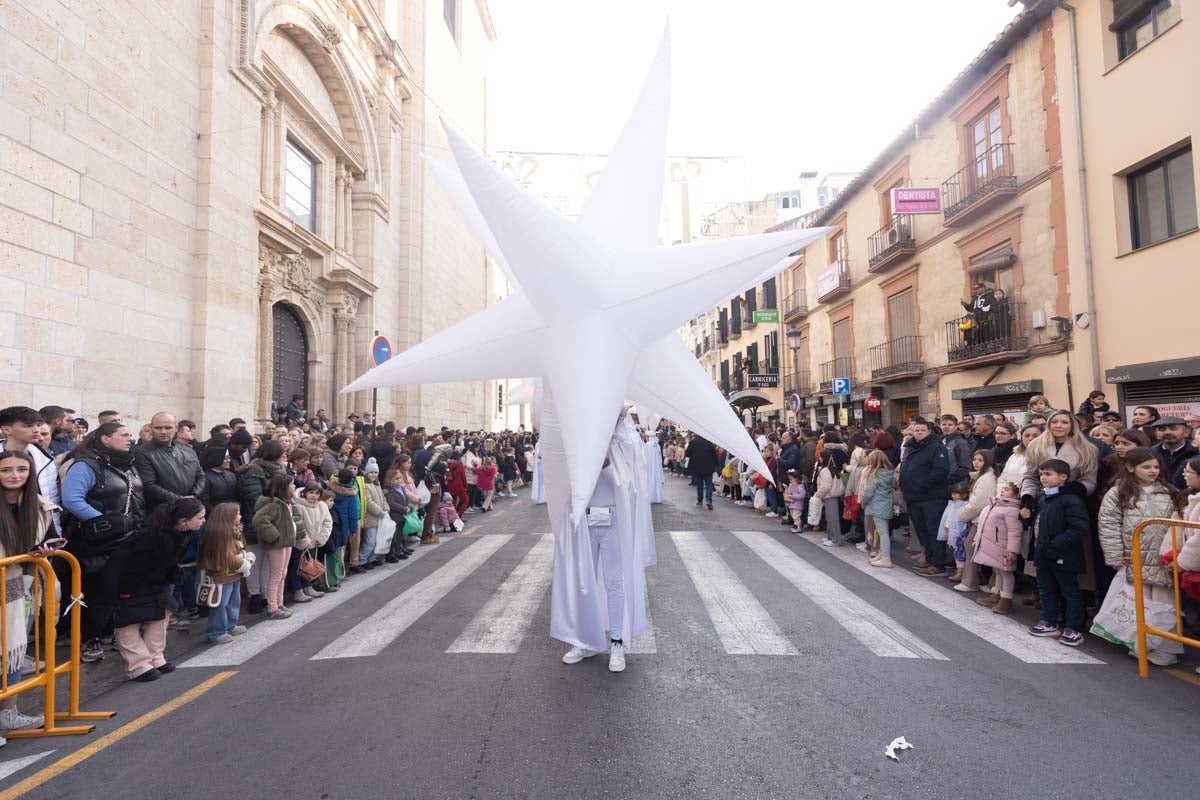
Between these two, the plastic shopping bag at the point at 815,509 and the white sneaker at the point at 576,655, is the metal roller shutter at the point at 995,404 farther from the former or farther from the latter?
the white sneaker at the point at 576,655

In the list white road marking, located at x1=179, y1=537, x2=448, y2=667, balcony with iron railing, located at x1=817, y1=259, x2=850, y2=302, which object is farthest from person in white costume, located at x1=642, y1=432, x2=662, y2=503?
balcony with iron railing, located at x1=817, y1=259, x2=850, y2=302

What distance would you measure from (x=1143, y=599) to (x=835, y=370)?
1779 centimetres

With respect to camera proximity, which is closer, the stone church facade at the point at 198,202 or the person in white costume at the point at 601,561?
the person in white costume at the point at 601,561

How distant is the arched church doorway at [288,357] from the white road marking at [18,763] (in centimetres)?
1029

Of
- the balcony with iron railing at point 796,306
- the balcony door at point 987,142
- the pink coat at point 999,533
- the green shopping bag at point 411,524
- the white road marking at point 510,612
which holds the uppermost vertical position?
the balcony door at point 987,142

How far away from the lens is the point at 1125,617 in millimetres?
4141

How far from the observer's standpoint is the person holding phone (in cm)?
330

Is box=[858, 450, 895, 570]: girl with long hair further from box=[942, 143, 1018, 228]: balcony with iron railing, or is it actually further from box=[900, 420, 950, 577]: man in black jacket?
box=[942, 143, 1018, 228]: balcony with iron railing

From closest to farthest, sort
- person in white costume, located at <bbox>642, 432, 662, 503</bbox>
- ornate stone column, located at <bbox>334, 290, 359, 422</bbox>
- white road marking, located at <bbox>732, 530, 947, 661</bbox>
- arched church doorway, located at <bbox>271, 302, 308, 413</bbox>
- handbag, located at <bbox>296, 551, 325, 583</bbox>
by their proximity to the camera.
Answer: white road marking, located at <bbox>732, 530, 947, 661</bbox> < handbag, located at <bbox>296, 551, 325, 583</bbox> < person in white costume, located at <bbox>642, 432, 662, 503</bbox> < arched church doorway, located at <bbox>271, 302, 308, 413</bbox> < ornate stone column, located at <bbox>334, 290, 359, 422</bbox>

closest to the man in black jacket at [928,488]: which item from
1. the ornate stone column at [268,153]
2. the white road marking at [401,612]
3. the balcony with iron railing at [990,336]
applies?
the white road marking at [401,612]

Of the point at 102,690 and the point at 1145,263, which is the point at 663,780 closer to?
the point at 102,690

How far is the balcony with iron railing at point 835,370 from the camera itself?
20369mm

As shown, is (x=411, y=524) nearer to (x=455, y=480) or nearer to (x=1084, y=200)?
(x=455, y=480)

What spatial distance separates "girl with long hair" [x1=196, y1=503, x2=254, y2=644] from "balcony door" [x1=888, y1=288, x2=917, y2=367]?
53.4 ft
